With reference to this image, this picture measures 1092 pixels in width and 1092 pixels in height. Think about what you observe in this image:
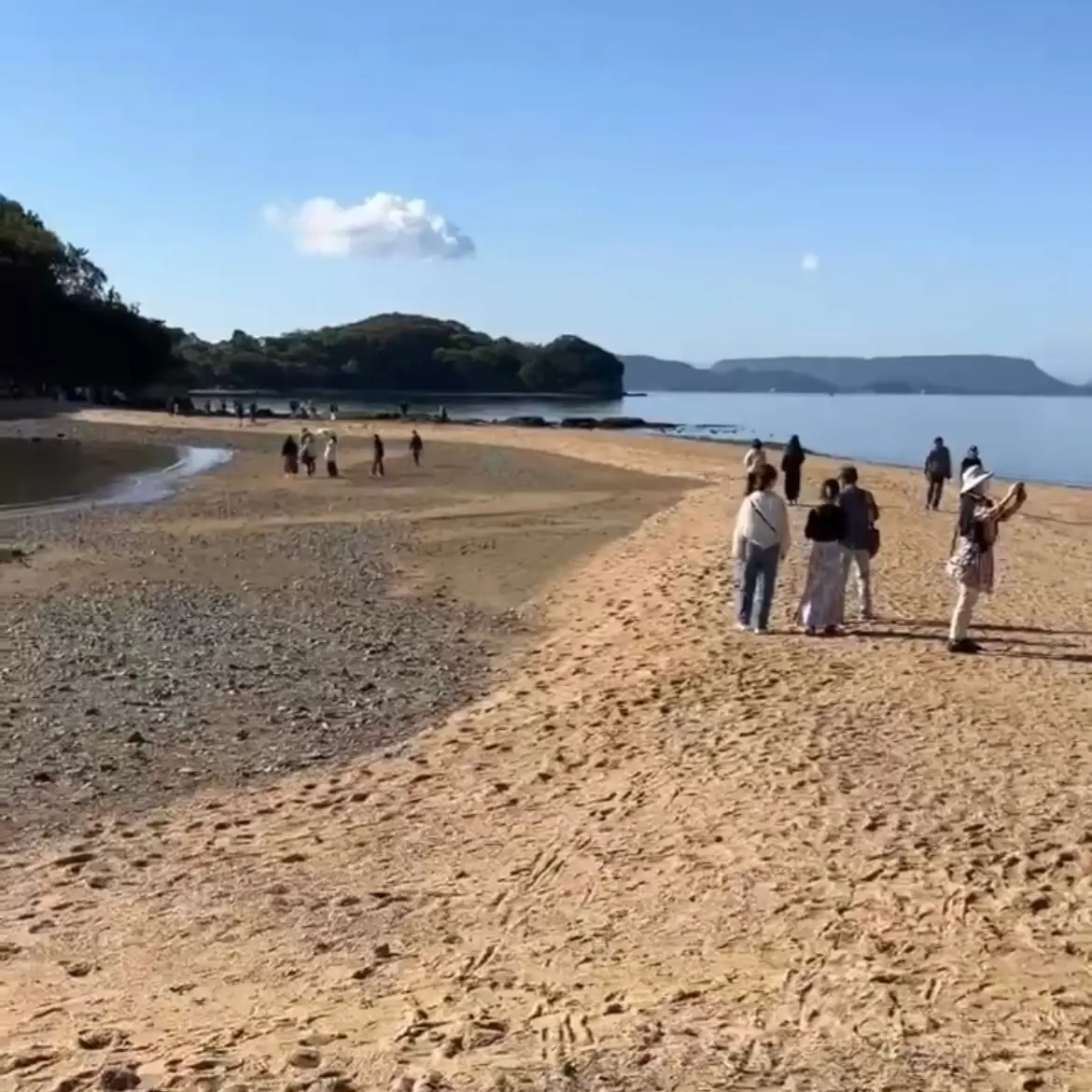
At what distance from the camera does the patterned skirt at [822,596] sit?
13891 millimetres

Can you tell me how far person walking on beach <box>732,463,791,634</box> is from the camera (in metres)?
13.8

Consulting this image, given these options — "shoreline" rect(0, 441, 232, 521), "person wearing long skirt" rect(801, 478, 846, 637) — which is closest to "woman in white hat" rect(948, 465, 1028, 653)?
"person wearing long skirt" rect(801, 478, 846, 637)

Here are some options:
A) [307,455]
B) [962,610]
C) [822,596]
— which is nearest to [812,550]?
[822,596]

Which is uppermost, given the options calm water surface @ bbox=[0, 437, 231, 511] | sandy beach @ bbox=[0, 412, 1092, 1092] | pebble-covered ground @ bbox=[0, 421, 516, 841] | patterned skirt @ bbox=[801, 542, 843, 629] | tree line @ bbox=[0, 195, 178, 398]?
tree line @ bbox=[0, 195, 178, 398]

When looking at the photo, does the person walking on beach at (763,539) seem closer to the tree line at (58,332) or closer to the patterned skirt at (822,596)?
the patterned skirt at (822,596)

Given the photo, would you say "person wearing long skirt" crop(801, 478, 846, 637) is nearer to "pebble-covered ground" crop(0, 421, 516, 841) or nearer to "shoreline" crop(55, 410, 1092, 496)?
"pebble-covered ground" crop(0, 421, 516, 841)

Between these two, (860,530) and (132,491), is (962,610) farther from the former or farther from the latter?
(132,491)

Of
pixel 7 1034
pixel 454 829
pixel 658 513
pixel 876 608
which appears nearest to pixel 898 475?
pixel 658 513

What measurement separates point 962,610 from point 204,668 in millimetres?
7335

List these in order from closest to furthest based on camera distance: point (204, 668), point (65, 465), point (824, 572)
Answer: point (204, 668), point (824, 572), point (65, 465)

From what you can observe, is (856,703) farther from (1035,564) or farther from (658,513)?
(658,513)

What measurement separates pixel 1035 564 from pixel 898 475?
25.3m

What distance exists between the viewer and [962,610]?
12727mm

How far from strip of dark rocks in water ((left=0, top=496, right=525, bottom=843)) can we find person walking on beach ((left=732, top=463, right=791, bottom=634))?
2850 mm
